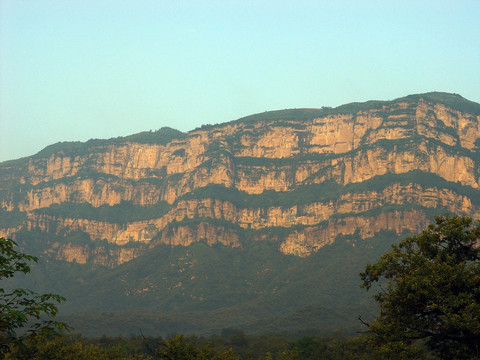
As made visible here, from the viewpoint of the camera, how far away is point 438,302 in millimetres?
42750

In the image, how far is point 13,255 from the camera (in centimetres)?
3055

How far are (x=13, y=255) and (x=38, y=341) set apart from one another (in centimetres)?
4868

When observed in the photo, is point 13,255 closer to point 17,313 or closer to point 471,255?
point 17,313

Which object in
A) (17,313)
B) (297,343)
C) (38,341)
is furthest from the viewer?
(297,343)

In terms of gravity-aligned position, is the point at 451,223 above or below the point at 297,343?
above

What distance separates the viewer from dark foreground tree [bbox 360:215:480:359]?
41.2 metres

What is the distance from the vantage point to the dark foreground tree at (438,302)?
41.2 metres

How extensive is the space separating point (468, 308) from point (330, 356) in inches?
2942

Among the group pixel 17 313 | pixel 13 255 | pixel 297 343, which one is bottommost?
pixel 297 343

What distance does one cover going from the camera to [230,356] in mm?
50344

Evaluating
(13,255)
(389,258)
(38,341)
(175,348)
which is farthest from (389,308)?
(38,341)

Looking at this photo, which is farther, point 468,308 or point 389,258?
point 389,258

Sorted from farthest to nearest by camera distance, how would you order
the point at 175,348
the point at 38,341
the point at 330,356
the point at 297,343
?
the point at 297,343, the point at 330,356, the point at 38,341, the point at 175,348

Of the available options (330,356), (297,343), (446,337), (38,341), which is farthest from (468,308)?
(297,343)
